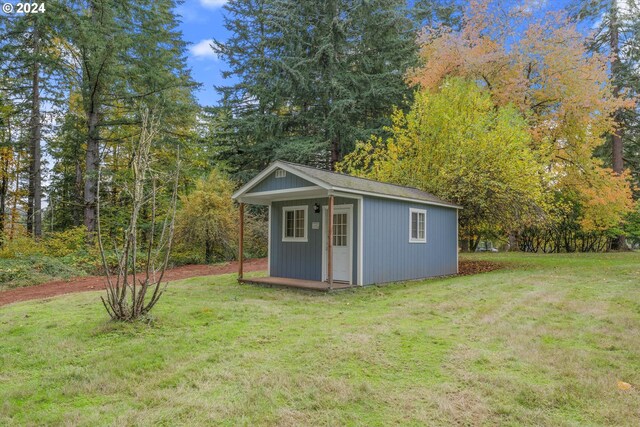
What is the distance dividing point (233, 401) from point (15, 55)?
16563 millimetres

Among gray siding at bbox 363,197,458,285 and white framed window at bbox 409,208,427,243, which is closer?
gray siding at bbox 363,197,458,285

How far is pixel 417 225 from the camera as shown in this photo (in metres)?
10.2

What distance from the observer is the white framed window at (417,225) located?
32.7 ft

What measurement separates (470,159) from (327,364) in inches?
415

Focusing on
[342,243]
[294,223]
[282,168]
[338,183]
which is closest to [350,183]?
[338,183]

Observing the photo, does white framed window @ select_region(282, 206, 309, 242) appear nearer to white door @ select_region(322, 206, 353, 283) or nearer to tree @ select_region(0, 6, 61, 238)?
white door @ select_region(322, 206, 353, 283)

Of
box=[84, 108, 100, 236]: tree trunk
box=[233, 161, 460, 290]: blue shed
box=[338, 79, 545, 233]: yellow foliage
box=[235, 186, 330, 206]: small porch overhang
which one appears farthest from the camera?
box=[84, 108, 100, 236]: tree trunk

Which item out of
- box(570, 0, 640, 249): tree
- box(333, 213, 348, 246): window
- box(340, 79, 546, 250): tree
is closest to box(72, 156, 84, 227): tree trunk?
box(340, 79, 546, 250): tree

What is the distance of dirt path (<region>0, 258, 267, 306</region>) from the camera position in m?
8.21

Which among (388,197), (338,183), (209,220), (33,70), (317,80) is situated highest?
(317,80)

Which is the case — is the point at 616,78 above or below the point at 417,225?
above

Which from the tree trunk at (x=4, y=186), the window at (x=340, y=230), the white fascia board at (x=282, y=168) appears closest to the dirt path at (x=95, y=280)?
the white fascia board at (x=282, y=168)

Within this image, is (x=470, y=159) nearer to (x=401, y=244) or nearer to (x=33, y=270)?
(x=401, y=244)

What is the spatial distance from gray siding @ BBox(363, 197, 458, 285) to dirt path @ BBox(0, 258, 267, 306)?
15.7 feet
